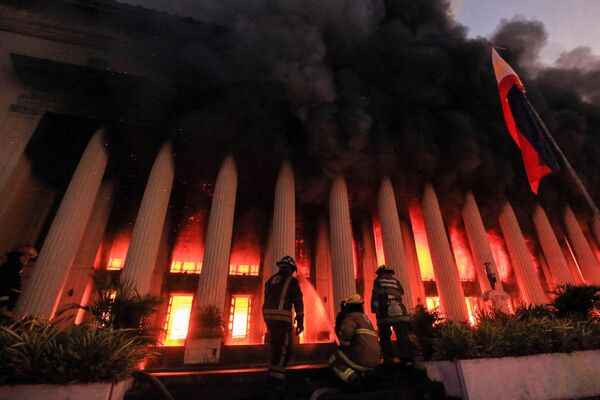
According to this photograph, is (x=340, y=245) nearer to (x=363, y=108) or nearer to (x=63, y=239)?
(x=363, y=108)

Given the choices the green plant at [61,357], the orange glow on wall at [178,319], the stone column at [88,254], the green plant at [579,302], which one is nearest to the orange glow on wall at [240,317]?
the orange glow on wall at [178,319]

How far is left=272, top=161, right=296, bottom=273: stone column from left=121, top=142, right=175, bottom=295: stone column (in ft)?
14.7

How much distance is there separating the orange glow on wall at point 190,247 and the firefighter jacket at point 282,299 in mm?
10752

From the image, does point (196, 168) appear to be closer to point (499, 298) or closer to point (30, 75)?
point (30, 75)

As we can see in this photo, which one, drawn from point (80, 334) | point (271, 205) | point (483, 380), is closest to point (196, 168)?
point (271, 205)

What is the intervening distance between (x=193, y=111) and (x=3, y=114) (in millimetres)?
7689

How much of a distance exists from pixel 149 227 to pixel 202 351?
4.98 metres

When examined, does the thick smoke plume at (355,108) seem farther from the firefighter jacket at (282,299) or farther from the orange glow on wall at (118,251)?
the firefighter jacket at (282,299)

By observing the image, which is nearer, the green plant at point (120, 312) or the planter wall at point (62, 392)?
the planter wall at point (62, 392)

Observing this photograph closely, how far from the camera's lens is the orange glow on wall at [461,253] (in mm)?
17220

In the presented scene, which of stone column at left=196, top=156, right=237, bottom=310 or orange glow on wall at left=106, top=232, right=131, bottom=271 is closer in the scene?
stone column at left=196, top=156, right=237, bottom=310

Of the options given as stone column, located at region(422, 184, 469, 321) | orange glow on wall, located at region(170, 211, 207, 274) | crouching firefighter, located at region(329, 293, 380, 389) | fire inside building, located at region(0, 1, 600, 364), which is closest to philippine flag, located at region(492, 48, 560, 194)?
stone column, located at region(422, 184, 469, 321)

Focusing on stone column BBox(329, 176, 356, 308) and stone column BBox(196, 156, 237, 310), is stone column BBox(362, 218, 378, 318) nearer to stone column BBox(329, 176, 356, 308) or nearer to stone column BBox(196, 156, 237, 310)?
stone column BBox(329, 176, 356, 308)

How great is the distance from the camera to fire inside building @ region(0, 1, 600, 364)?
11000 millimetres
